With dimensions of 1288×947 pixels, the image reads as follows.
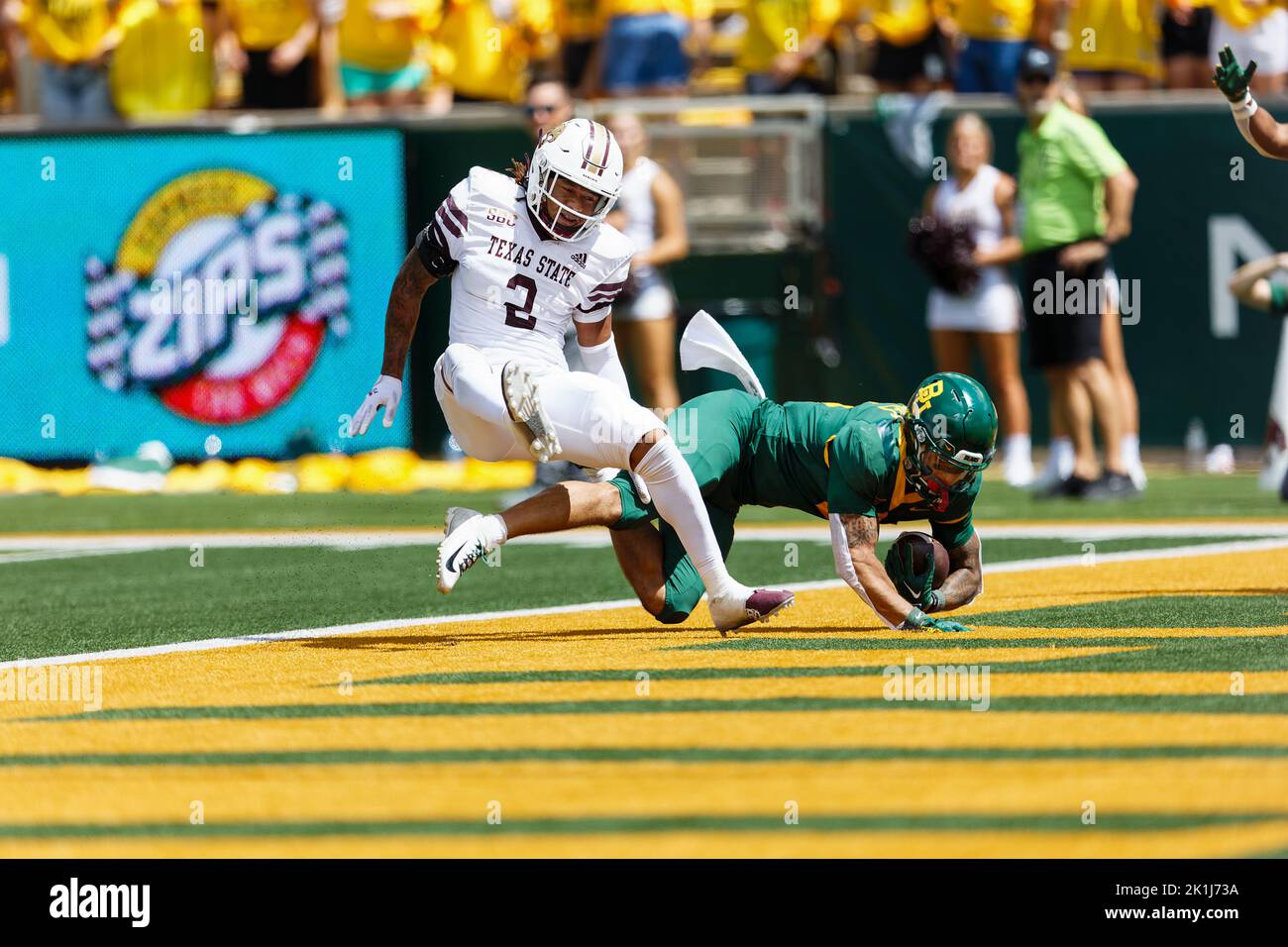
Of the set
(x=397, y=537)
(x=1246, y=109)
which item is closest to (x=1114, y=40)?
(x=397, y=537)

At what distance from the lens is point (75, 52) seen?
17453 mm

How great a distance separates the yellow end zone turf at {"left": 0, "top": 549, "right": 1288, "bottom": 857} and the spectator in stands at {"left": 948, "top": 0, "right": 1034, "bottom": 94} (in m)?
9.33

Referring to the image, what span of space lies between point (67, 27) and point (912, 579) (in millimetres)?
11585

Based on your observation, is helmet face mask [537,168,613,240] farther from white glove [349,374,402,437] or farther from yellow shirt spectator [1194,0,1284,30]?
yellow shirt spectator [1194,0,1284,30]

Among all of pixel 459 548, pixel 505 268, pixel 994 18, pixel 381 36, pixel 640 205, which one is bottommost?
pixel 459 548

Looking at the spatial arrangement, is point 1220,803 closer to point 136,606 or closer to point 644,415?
point 644,415

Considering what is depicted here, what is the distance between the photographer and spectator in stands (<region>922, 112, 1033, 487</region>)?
1520cm

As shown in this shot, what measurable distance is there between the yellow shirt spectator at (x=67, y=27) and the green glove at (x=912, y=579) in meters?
11.2

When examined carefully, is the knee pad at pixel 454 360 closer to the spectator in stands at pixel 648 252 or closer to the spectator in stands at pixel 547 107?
the spectator in stands at pixel 547 107

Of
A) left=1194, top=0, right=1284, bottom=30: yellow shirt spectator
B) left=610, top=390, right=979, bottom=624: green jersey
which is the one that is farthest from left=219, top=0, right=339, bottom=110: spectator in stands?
left=610, top=390, right=979, bottom=624: green jersey

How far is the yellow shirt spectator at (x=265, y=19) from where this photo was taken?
1717 cm

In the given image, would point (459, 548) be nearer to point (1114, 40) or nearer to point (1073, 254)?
point (1073, 254)

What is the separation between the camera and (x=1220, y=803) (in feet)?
15.7
